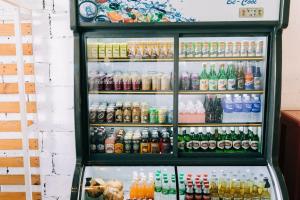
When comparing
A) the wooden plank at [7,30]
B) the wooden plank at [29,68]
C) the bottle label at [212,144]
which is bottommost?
the bottle label at [212,144]

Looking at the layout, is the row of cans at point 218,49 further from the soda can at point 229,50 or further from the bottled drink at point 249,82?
the bottled drink at point 249,82

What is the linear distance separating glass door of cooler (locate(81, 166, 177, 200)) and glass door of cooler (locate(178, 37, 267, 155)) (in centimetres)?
29

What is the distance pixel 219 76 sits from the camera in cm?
292

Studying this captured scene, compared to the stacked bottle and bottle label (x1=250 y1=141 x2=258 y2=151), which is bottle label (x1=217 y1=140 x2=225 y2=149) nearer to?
the stacked bottle

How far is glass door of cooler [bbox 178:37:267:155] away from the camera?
2.77 metres

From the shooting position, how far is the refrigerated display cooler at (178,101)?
2.45 m

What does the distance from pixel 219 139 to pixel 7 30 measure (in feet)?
7.66

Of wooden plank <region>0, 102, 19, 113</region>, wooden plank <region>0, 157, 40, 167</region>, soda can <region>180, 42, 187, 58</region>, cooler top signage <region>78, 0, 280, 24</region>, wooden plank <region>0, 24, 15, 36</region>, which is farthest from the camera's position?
wooden plank <region>0, 157, 40, 167</region>

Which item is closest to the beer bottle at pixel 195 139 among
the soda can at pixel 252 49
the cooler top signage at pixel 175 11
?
the soda can at pixel 252 49

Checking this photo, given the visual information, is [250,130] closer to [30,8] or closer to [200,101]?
[200,101]

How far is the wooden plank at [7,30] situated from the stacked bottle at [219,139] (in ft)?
6.37

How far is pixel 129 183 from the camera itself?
286 centimetres

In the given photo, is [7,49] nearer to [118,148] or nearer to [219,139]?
[118,148]

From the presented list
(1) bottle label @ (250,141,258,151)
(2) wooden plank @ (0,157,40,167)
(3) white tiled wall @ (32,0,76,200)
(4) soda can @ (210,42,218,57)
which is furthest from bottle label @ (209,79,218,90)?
(2) wooden plank @ (0,157,40,167)
